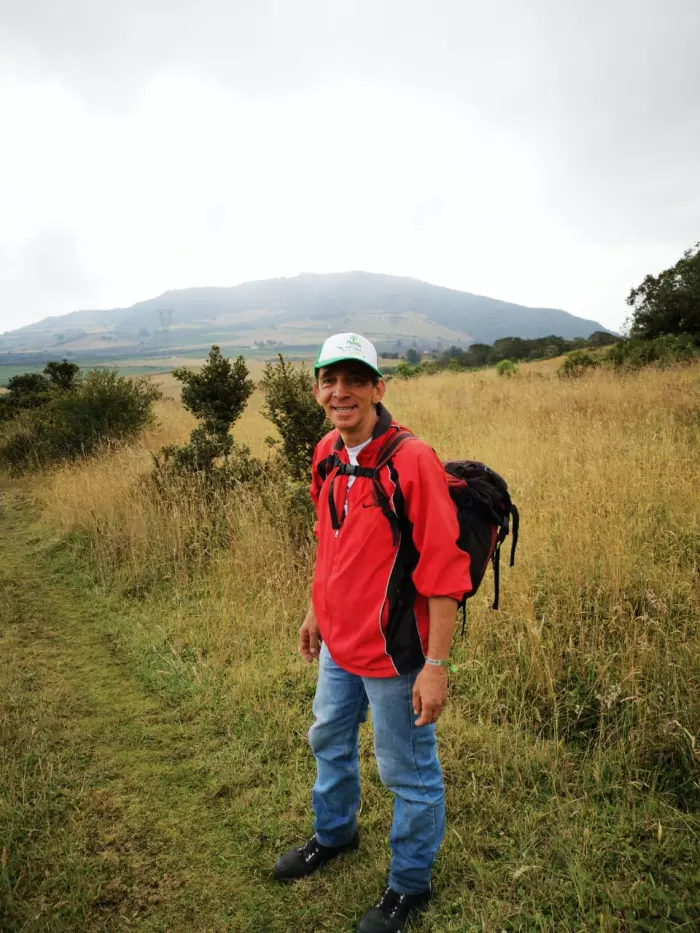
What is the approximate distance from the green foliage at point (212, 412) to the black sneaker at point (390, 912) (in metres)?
5.40

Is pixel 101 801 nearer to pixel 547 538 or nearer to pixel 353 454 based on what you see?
pixel 353 454

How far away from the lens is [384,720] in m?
2.06

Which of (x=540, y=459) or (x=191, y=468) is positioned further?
(x=191, y=468)

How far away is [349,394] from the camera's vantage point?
201 cm

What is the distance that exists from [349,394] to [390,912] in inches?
84.7

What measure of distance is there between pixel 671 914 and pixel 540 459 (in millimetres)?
4484

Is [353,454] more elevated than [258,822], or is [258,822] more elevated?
[353,454]

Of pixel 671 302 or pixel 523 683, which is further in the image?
pixel 671 302

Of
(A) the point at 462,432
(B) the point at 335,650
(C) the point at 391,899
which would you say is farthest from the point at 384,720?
(A) the point at 462,432

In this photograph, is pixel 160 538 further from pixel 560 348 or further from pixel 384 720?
pixel 560 348

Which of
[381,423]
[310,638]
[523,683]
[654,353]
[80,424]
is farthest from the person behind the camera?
[654,353]

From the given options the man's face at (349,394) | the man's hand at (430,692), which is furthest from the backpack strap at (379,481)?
the man's hand at (430,692)

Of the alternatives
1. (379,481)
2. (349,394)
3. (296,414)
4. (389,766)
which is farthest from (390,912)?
(296,414)

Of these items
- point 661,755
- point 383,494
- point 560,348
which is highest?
point 560,348
